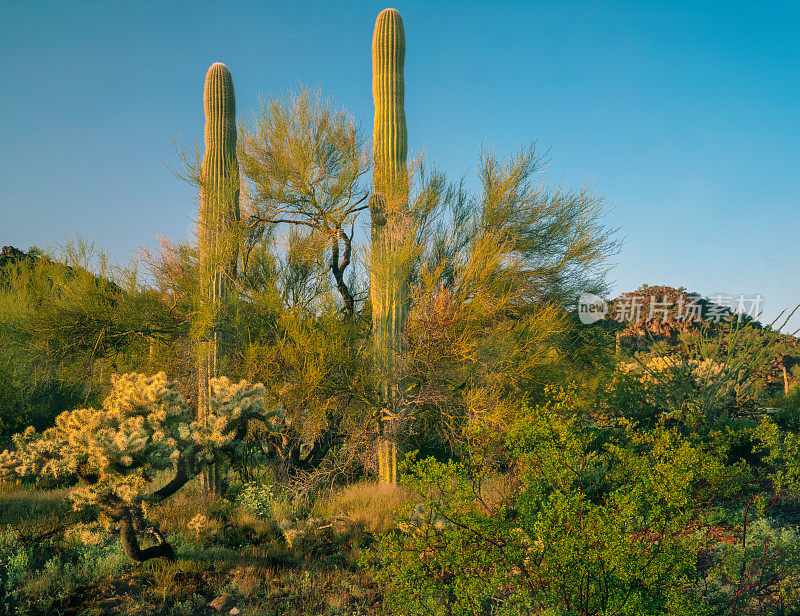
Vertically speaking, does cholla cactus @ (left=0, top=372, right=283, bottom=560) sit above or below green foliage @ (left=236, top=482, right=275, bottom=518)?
above

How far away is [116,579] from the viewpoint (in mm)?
4785

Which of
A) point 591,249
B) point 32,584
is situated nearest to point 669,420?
point 591,249

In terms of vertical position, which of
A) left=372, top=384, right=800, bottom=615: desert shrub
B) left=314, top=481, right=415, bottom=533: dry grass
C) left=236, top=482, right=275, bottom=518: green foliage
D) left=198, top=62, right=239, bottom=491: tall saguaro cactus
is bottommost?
left=314, top=481, right=415, bottom=533: dry grass

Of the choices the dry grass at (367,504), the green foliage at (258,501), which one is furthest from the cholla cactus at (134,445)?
the dry grass at (367,504)

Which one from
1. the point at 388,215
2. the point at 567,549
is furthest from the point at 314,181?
the point at 567,549

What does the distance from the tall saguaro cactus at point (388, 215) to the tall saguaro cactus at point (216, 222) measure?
2.36 m

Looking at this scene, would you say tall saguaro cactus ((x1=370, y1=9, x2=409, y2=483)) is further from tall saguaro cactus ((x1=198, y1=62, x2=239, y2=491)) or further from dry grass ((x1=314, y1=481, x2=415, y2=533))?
tall saguaro cactus ((x1=198, y1=62, x2=239, y2=491))

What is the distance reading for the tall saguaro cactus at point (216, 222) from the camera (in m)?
8.30

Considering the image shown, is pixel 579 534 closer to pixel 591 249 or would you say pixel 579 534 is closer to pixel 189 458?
pixel 189 458

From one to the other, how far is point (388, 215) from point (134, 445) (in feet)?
17.0

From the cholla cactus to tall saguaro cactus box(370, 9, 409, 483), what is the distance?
258 cm

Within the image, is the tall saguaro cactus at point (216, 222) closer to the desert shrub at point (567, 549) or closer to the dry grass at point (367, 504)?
the dry grass at point (367, 504)

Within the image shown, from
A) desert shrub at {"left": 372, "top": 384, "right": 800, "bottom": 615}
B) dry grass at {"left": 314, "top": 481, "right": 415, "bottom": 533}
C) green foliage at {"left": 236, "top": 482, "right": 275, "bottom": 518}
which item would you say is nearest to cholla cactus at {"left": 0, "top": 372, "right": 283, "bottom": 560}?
green foliage at {"left": 236, "top": 482, "right": 275, "bottom": 518}

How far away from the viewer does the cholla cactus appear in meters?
4.82
